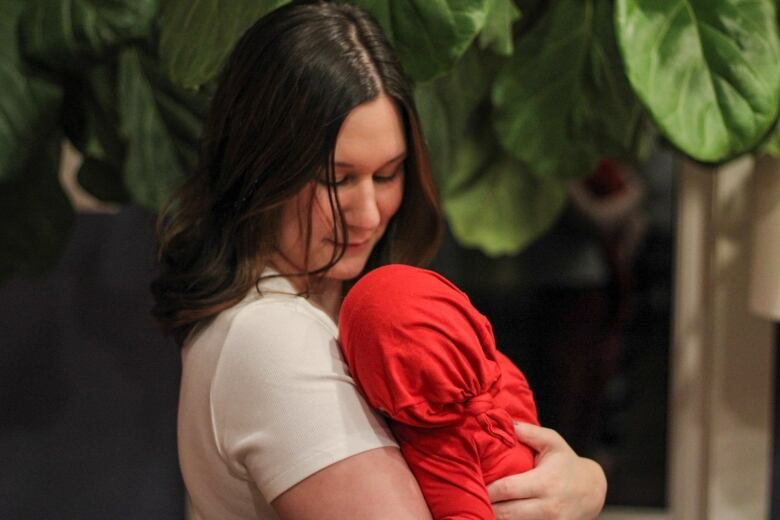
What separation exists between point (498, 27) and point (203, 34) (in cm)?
35

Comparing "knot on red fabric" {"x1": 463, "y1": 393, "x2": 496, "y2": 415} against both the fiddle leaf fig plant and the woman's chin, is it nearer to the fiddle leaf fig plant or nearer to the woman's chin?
the woman's chin

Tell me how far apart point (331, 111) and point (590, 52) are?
60 centimetres

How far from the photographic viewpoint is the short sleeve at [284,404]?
72 cm

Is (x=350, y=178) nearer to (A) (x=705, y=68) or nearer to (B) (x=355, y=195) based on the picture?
(B) (x=355, y=195)

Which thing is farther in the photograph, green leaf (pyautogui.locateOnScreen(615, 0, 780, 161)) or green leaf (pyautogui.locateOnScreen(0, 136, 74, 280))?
green leaf (pyautogui.locateOnScreen(0, 136, 74, 280))

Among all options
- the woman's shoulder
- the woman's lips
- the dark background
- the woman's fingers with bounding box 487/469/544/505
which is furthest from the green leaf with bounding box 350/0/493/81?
the dark background

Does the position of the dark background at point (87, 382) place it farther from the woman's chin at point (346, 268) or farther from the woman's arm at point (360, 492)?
the woman's arm at point (360, 492)

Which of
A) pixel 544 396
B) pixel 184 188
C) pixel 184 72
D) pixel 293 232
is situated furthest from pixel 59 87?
pixel 544 396

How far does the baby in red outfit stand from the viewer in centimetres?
70

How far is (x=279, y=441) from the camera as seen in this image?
2.38ft

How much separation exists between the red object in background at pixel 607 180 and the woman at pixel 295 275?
923 millimetres

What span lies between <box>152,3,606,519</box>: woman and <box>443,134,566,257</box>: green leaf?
2.03 ft

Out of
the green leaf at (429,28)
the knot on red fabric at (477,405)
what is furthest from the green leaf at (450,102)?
the knot on red fabric at (477,405)

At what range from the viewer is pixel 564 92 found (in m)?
1.26
